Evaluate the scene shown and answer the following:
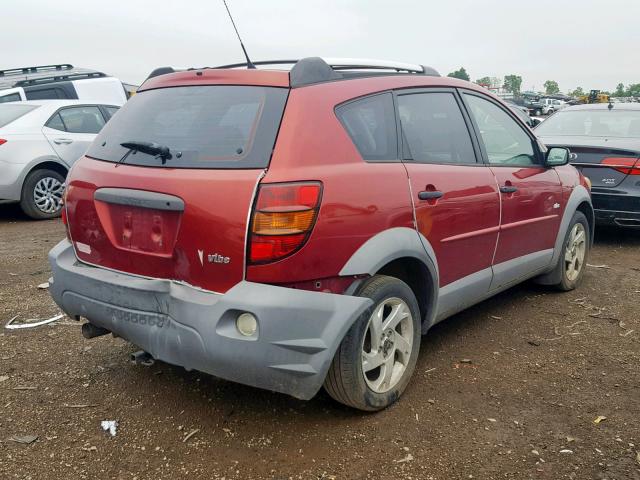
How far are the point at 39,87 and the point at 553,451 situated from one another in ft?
33.8

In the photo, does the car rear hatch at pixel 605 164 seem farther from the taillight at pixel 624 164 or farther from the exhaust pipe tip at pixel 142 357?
the exhaust pipe tip at pixel 142 357

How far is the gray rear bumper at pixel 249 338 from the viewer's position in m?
2.50

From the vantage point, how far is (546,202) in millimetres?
4414

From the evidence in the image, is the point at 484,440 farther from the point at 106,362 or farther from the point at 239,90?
the point at 106,362

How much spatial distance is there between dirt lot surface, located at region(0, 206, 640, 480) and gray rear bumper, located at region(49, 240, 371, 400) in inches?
15.5

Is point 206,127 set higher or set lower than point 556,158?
higher

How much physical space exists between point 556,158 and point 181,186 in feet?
9.76

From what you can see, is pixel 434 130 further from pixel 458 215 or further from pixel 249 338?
pixel 249 338

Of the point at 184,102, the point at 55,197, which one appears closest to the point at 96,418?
the point at 184,102

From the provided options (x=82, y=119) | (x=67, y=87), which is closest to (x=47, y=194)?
(x=82, y=119)

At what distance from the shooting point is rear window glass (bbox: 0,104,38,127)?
8047 mm

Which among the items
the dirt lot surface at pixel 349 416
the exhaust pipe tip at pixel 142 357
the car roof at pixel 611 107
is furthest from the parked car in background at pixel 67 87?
the exhaust pipe tip at pixel 142 357

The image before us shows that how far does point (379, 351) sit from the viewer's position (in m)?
2.98

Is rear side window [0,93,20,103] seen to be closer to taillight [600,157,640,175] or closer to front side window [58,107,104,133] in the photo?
front side window [58,107,104,133]
